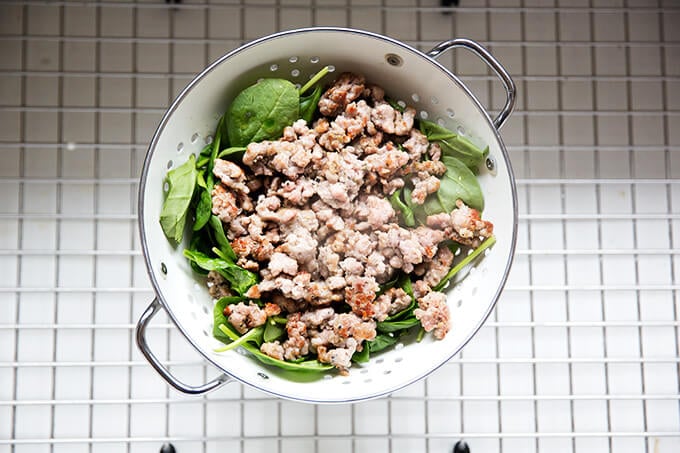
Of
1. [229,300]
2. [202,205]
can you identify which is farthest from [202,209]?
[229,300]

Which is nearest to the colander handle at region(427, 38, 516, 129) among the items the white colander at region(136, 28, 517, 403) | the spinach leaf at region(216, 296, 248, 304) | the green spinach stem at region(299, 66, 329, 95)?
the white colander at region(136, 28, 517, 403)

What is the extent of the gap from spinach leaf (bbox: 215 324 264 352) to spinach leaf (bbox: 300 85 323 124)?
27 centimetres

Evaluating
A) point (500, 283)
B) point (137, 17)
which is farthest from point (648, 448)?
point (137, 17)

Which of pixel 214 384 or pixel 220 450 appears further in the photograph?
pixel 220 450

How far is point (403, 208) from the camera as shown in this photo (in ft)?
2.91

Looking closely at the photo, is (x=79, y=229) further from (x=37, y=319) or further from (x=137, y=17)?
(x=137, y=17)

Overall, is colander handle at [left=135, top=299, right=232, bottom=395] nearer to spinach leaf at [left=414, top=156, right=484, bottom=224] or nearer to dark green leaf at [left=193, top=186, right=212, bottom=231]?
dark green leaf at [left=193, top=186, right=212, bottom=231]

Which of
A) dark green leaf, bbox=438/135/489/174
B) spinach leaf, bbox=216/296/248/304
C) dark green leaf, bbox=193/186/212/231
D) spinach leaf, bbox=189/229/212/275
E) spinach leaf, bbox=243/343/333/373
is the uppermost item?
dark green leaf, bbox=438/135/489/174

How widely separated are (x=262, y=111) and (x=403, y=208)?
21 cm

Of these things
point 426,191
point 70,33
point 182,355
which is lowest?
point 182,355

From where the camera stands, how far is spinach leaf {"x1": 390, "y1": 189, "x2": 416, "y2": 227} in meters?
0.89

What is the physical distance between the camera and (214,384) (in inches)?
32.5

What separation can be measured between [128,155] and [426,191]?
44 centimetres

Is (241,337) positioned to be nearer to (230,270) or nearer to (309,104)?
(230,270)
